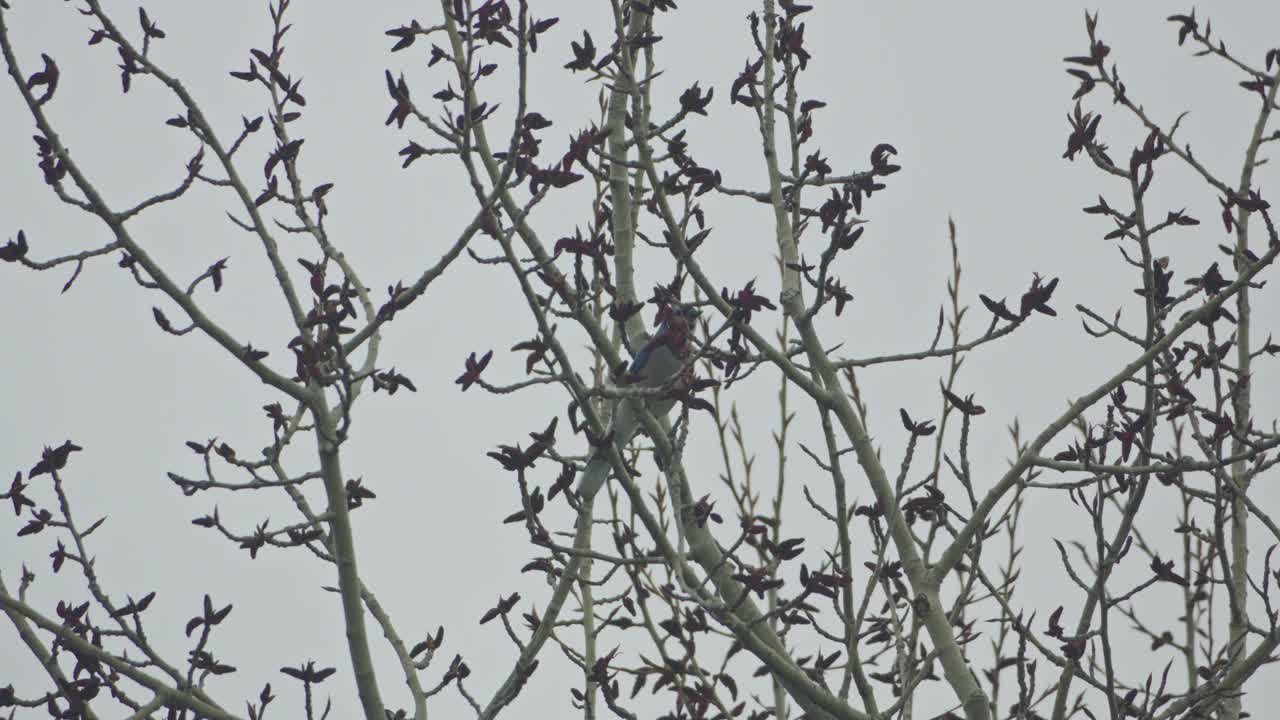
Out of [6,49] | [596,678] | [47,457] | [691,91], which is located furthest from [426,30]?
[596,678]

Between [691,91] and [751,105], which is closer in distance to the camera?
[691,91]

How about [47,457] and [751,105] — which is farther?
[751,105]

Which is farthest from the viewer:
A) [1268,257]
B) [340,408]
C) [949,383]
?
[949,383]

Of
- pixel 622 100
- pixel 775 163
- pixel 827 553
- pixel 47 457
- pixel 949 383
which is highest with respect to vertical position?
pixel 622 100

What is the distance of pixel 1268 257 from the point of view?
3.72 meters

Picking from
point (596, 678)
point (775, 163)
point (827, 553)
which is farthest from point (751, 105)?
point (596, 678)

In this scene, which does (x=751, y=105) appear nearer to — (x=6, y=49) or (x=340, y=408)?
(x=340, y=408)

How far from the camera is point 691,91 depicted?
4457 mm

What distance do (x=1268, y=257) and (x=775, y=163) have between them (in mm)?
1806

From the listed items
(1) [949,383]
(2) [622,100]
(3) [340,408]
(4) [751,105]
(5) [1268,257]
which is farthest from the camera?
Result: (2) [622,100]

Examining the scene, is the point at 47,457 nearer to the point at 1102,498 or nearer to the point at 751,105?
the point at 751,105

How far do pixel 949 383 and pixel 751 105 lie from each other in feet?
4.45

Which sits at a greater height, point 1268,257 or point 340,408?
point 340,408

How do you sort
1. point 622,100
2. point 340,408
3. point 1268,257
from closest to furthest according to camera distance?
point 1268,257 → point 340,408 → point 622,100
